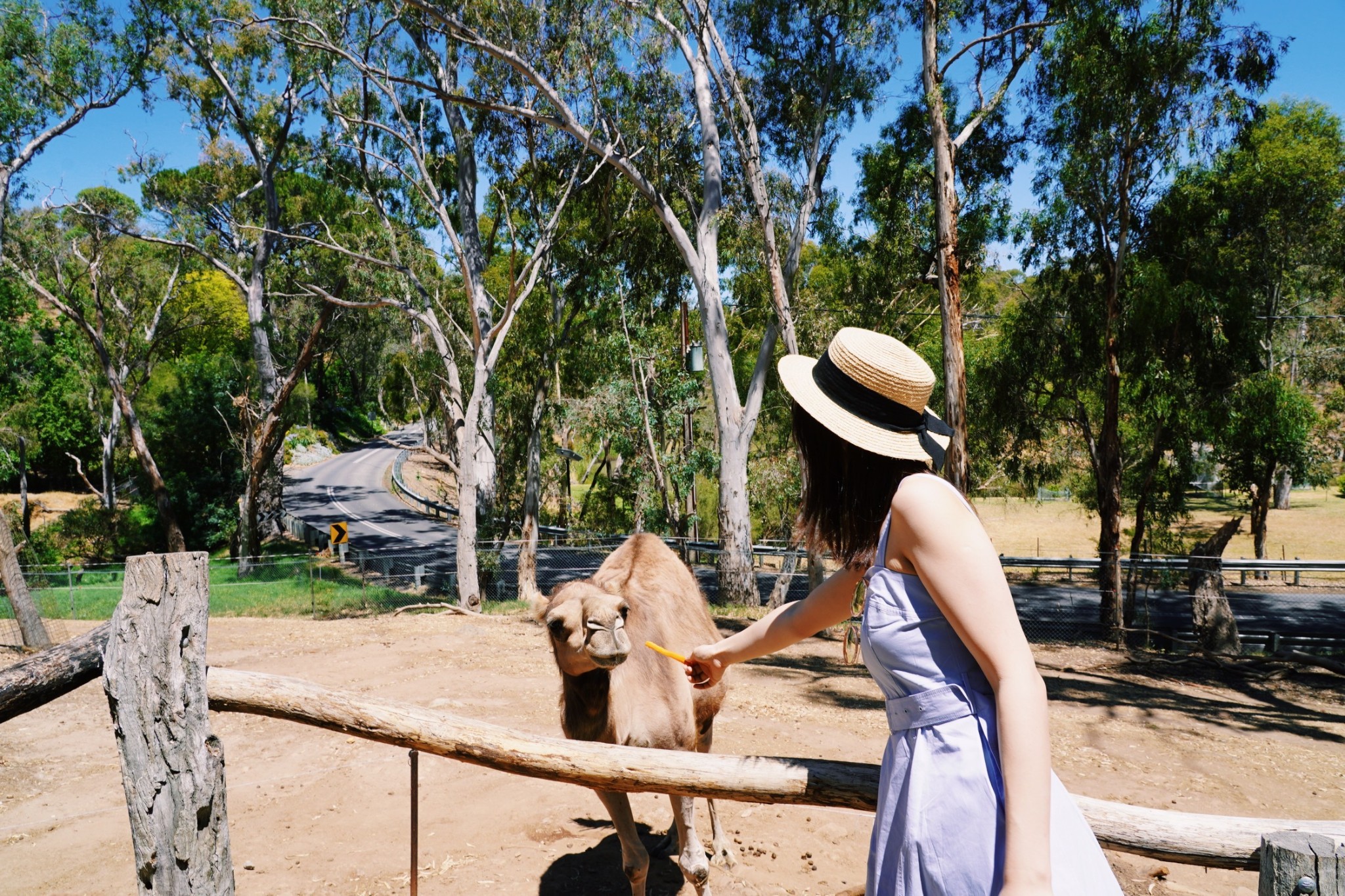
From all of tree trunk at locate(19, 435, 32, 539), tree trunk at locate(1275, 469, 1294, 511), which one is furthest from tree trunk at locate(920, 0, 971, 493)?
tree trunk at locate(1275, 469, 1294, 511)

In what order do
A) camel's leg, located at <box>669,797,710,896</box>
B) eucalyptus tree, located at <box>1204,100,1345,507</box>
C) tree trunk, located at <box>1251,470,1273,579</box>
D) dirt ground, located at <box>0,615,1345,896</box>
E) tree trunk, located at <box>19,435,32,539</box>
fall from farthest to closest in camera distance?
tree trunk, located at <box>19,435,32,539</box> < tree trunk, located at <box>1251,470,1273,579</box> < eucalyptus tree, located at <box>1204,100,1345,507</box> < dirt ground, located at <box>0,615,1345,896</box> < camel's leg, located at <box>669,797,710,896</box>

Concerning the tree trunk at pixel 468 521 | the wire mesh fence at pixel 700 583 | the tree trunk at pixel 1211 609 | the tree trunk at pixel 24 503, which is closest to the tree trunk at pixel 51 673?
the wire mesh fence at pixel 700 583

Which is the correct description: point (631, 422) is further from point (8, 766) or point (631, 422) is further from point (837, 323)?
point (8, 766)

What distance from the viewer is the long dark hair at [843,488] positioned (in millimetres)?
1980

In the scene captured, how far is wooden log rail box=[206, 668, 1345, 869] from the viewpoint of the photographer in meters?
2.32

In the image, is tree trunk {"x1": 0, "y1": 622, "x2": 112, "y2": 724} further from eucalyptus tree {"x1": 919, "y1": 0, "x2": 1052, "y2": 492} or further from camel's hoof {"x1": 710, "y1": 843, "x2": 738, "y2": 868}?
eucalyptus tree {"x1": 919, "y1": 0, "x2": 1052, "y2": 492}

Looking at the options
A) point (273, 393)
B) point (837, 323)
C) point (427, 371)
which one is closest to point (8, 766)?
point (427, 371)

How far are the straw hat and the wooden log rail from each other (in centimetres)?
109

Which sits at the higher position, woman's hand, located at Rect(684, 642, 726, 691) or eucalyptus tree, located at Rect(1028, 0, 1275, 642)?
eucalyptus tree, located at Rect(1028, 0, 1275, 642)

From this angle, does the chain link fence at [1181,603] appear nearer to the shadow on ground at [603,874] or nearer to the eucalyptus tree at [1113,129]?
the eucalyptus tree at [1113,129]

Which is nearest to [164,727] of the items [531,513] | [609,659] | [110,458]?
[609,659]

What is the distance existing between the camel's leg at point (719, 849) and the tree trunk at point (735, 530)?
43.6 ft

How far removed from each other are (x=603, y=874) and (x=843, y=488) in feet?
13.7

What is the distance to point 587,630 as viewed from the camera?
3.72 m
